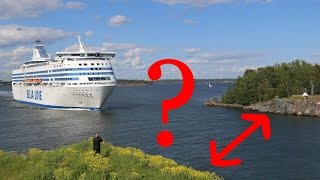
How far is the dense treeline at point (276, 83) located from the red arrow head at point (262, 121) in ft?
36.4

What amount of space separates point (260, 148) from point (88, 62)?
49653 mm

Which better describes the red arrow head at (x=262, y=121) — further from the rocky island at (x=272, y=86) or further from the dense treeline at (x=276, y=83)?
the dense treeline at (x=276, y=83)

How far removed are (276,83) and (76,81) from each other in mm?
58387

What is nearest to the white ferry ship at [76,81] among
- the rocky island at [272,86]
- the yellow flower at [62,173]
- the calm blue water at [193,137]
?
the calm blue water at [193,137]

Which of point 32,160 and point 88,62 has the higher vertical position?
point 88,62

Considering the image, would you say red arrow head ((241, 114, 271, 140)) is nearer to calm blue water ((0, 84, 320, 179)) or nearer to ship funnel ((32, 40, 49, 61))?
calm blue water ((0, 84, 320, 179))

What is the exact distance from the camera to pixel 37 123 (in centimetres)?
6838

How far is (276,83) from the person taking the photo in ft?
381

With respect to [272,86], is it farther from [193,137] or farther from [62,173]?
[62,173]

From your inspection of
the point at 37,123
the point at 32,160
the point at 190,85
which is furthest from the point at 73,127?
the point at 190,85

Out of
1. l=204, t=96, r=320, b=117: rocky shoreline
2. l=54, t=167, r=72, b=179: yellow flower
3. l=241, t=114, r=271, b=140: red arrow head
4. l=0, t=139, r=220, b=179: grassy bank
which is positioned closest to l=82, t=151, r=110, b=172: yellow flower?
l=0, t=139, r=220, b=179: grassy bank

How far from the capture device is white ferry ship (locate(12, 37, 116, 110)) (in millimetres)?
85125

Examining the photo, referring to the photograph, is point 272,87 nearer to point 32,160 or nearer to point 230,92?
point 230,92

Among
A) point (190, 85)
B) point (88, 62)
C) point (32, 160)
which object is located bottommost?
point (32, 160)
